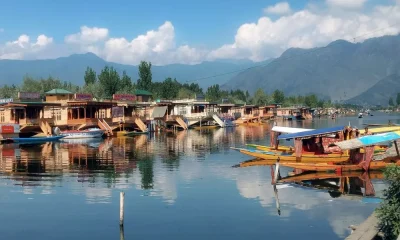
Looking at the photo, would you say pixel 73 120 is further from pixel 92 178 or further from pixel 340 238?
pixel 340 238

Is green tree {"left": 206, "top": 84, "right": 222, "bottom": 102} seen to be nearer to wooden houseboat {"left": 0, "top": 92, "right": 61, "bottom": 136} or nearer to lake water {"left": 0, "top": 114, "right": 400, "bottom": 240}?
wooden houseboat {"left": 0, "top": 92, "right": 61, "bottom": 136}

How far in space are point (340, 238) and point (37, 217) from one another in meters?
11.7

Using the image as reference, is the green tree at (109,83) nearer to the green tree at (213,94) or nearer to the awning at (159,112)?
the awning at (159,112)

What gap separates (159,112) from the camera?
76.2 meters

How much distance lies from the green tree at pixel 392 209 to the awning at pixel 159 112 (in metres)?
64.5

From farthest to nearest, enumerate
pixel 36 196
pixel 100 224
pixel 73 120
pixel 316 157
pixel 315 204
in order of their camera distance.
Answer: pixel 73 120 < pixel 316 157 < pixel 36 196 < pixel 315 204 < pixel 100 224

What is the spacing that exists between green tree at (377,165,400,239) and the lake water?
138 inches

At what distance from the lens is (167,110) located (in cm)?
7756

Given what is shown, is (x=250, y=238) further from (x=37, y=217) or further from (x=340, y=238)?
(x=37, y=217)

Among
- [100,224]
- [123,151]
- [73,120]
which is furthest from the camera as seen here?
[73,120]

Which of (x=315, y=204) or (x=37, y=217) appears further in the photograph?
(x=315, y=204)

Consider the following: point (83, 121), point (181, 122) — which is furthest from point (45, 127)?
point (181, 122)

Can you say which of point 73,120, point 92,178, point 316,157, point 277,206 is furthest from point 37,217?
point 73,120

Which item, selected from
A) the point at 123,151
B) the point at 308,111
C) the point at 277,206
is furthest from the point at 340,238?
the point at 308,111
